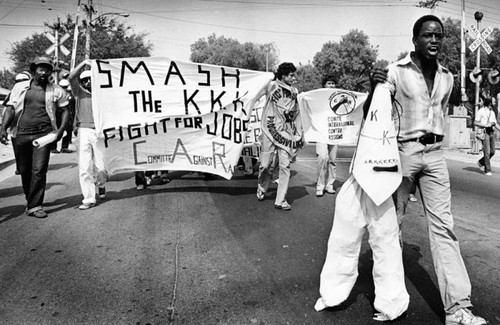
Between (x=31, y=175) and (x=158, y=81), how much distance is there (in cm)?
238

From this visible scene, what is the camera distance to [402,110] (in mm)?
3334

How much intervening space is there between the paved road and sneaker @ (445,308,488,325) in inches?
5.0

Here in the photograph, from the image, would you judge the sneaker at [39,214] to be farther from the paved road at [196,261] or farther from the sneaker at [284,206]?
the sneaker at [284,206]

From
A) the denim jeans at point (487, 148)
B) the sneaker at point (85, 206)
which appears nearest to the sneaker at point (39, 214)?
the sneaker at point (85, 206)

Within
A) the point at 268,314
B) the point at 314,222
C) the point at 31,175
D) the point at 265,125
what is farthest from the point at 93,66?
the point at 268,314

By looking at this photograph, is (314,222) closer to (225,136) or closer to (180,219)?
(180,219)

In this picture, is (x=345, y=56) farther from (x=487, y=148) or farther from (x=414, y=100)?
(x=414, y=100)

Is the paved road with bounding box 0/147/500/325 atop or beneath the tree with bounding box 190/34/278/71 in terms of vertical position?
beneath

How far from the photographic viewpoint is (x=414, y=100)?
3.30 m

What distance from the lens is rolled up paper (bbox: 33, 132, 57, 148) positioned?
5.74m

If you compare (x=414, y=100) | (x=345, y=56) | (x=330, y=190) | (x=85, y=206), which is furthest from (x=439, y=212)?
(x=345, y=56)

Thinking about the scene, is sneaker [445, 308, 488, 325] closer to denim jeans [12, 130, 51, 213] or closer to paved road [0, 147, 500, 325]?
paved road [0, 147, 500, 325]

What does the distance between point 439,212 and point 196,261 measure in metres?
2.17

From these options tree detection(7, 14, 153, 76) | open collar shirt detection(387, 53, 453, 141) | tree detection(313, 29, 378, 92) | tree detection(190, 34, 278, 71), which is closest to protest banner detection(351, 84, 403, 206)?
open collar shirt detection(387, 53, 453, 141)
